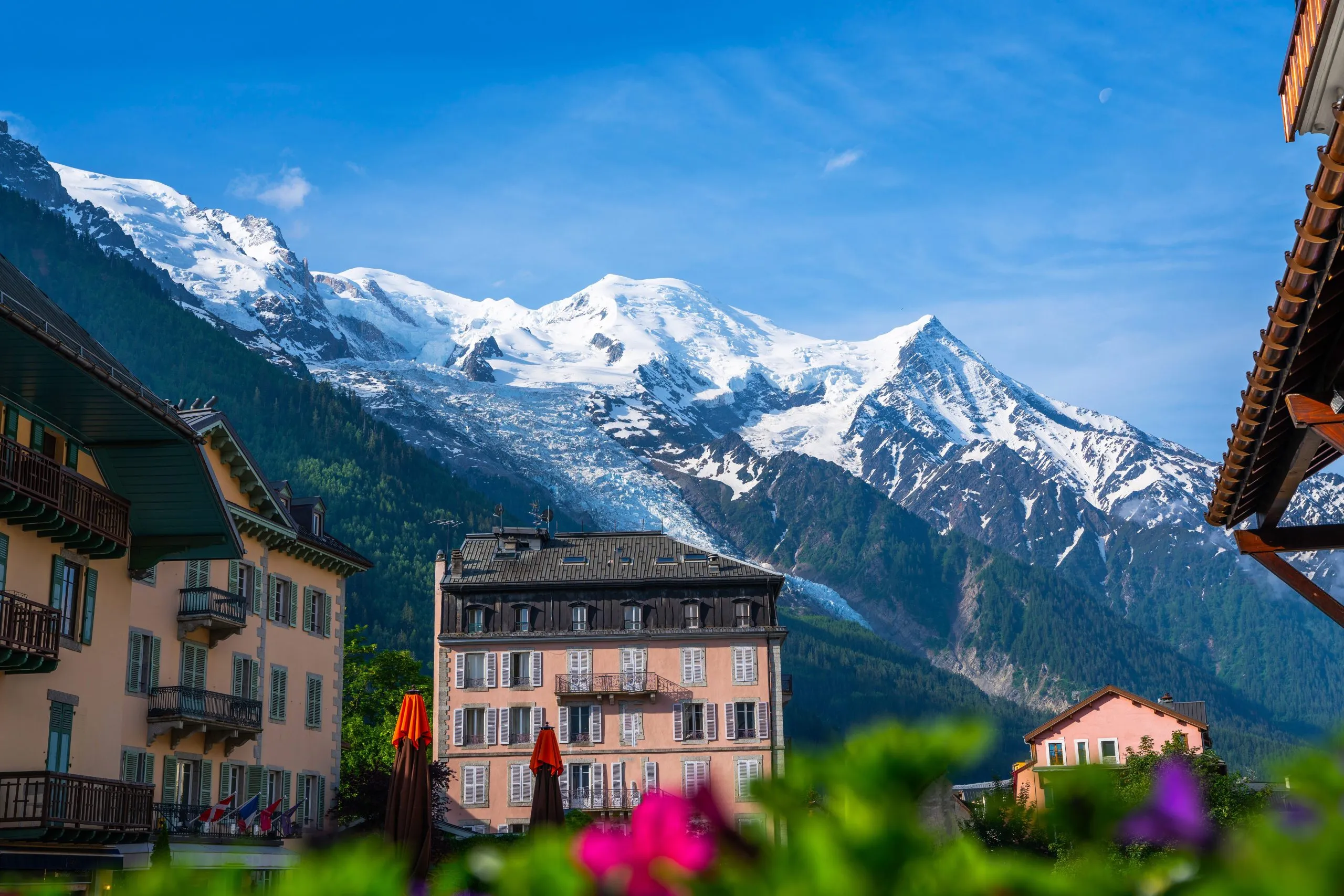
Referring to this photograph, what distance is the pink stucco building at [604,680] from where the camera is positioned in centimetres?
7044

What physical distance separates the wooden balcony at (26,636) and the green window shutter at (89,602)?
7.74ft

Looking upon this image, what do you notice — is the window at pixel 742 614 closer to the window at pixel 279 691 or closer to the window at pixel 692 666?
the window at pixel 692 666

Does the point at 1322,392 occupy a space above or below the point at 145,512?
below

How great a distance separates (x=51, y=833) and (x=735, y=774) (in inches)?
1881

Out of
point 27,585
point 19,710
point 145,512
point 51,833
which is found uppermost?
point 145,512

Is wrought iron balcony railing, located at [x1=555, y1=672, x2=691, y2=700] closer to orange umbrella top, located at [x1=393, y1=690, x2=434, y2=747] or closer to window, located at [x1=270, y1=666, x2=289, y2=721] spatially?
window, located at [x1=270, y1=666, x2=289, y2=721]

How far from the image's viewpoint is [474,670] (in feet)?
234

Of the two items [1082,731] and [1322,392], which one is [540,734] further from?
[1082,731]

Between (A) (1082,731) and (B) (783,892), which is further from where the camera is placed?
(A) (1082,731)

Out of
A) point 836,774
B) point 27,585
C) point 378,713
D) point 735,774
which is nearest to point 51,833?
point 27,585

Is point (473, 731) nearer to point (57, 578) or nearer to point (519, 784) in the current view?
point (519, 784)

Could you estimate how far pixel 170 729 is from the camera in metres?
39.2

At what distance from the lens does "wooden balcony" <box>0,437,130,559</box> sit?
77.9 feet

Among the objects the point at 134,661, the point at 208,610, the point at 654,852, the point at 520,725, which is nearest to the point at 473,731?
the point at 520,725
